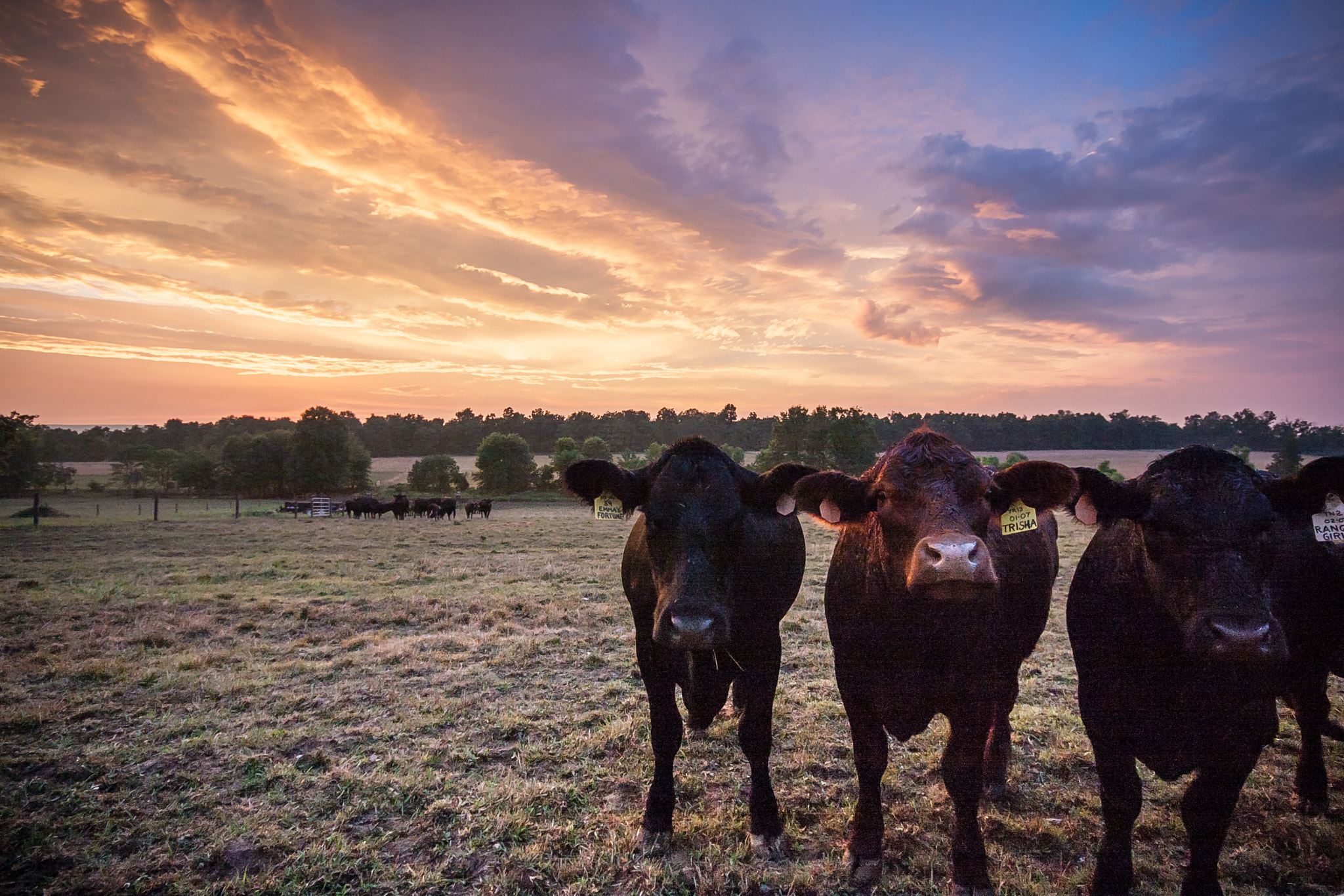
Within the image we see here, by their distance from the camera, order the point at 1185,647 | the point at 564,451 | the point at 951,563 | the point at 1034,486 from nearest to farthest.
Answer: the point at 951,563
the point at 1185,647
the point at 1034,486
the point at 564,451

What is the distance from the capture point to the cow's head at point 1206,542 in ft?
9.64

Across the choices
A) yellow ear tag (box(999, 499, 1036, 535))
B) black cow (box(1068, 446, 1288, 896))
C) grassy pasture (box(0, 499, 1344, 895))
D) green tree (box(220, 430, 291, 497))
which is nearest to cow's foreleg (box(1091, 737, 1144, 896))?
black cow (box(1068, 446, 1288, 896))

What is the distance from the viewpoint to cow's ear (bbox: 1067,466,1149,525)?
11.5 feet

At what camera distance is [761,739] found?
4.15 meters

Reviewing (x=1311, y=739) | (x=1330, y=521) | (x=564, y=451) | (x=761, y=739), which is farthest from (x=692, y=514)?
(x=564, y=451)

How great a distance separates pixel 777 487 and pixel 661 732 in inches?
78.5

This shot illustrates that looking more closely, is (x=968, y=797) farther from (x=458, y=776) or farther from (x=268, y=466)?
(x=268, y=466)

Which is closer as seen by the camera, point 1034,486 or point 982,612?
point 982,612

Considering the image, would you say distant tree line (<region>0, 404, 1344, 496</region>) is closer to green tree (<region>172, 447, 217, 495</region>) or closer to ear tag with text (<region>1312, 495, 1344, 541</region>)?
green tree (<region>172, 447, 217, 495</region>)

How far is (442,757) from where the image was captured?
5.14 m

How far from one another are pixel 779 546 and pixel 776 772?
2.01 m

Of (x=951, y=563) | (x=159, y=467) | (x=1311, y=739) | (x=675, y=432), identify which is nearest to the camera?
(x=951, y=563)

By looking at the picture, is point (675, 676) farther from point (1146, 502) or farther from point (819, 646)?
point (819, 646)

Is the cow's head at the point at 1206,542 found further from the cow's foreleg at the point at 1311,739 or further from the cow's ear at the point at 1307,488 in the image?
the cow's foreleg at the point at 1311,739
